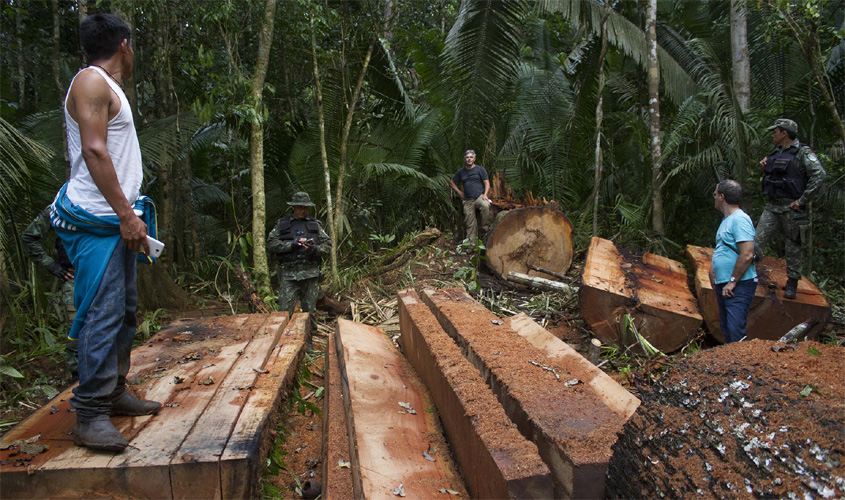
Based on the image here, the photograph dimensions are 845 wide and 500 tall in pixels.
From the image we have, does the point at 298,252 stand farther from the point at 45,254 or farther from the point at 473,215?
the point at 473,215

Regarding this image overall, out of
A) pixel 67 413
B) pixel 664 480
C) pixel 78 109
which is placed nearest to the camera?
pixel 664 480

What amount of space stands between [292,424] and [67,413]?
4.43ft

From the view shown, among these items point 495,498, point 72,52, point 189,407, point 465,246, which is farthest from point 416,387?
point 72,52

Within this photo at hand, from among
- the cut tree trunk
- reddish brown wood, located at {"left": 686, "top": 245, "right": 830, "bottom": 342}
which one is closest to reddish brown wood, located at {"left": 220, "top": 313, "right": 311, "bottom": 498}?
the cut tree trunk

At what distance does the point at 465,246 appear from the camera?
8.12 metres

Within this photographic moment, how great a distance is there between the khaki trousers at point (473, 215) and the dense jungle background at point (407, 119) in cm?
96

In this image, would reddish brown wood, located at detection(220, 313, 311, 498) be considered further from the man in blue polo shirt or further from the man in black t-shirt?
the man in black t-shirt

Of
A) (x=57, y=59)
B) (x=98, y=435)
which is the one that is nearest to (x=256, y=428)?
(x=98, y=435)

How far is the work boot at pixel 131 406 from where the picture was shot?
2504 millimetres

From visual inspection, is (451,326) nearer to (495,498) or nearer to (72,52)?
(495,498)

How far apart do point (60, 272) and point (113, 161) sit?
292 cm

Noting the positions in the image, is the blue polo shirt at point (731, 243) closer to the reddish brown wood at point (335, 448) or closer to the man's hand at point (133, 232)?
the reddish brown wood at point (335, 448)

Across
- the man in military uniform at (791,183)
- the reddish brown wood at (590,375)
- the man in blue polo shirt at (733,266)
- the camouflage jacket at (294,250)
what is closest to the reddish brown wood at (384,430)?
the reddish brown wood at (590,375)

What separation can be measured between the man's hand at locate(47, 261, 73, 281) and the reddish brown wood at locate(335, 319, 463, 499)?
8.21ft
